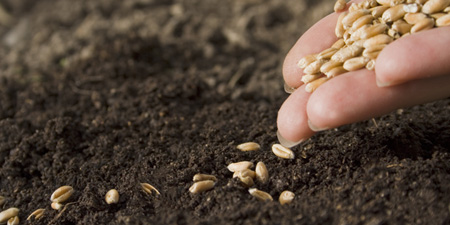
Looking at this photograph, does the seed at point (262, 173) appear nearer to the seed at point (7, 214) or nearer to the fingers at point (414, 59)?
the fingers at point (414, 59)

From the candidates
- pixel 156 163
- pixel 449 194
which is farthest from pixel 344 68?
pixel 156 163

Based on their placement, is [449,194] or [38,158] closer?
[449,194]

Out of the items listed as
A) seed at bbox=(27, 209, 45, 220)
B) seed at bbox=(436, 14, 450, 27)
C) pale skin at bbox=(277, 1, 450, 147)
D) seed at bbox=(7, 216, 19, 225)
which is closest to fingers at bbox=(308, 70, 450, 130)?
pale skin at bbox=(277, 1, 450, 147)

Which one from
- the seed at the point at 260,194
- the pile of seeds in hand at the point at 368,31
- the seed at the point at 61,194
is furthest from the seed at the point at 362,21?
the seed at the point at 61,194

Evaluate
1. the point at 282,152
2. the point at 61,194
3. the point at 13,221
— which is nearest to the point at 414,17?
the point at 282,152

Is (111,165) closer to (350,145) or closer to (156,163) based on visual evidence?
(156,163)

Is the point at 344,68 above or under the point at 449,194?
above
